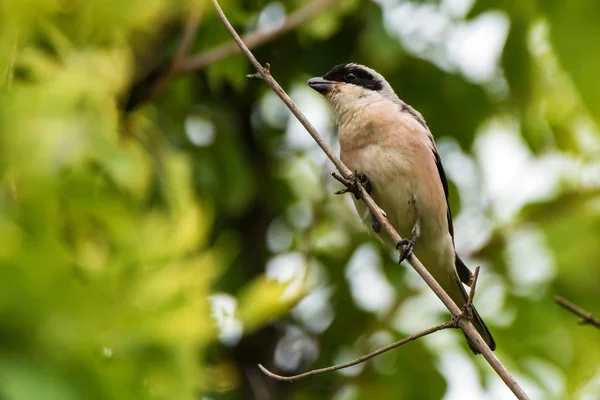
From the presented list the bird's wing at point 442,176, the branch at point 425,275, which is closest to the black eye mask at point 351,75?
the bird's wing at point 442,176

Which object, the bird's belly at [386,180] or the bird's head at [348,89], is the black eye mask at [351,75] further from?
the bird's belly at [386,180]

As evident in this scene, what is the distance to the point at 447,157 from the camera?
581 centimetres

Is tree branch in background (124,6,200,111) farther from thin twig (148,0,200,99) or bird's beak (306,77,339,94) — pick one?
bird's beak (306,77,339,94)

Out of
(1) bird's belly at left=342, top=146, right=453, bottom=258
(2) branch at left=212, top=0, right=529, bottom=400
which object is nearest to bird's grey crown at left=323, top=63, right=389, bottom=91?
(1) bird's belly at left=342, top=146, right=453, bottom=258

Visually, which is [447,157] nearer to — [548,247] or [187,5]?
[548,247]

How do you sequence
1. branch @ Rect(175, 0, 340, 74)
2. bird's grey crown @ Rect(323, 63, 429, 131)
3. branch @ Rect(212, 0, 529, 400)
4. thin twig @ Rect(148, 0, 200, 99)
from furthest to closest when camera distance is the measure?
1. bird's grey crown @ Rect(323, 63, 429, 131)
2. branch @ Rect(175, 0, 340, 74)
3. thin twig @ Rect(148, 0, 200, 99)
4. branch @ Rect(212, 0, 529, 400)

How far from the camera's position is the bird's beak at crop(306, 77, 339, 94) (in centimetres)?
517

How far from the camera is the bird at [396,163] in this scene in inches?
196

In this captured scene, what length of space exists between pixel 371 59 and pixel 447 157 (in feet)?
2.71

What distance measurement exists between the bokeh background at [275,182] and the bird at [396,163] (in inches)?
8.5

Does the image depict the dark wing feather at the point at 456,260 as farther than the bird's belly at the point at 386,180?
Yes

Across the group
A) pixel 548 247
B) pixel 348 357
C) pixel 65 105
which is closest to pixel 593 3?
pixel 548 247

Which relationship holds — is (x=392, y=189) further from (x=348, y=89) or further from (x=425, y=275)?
(x=425, y=275)

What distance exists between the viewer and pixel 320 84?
17.1ft
